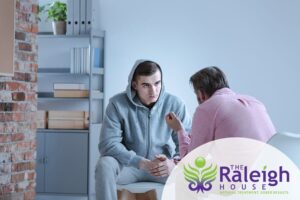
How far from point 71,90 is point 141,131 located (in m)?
1.81

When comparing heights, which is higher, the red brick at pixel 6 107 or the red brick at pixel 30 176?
the red brick at pixel 6 107

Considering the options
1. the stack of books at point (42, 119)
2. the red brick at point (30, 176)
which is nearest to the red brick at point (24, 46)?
the red brick at point (30, 176)

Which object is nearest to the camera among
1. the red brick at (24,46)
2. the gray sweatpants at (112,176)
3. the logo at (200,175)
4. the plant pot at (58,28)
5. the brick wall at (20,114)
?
the logo at (200,175)

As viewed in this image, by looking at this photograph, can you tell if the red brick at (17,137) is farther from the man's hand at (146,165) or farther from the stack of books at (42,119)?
the stack of books at (42,119)

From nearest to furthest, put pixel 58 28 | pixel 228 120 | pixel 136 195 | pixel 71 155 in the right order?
pixel 228 120 → pixel 136 195 → pixel 71 155 → pixel 58 28

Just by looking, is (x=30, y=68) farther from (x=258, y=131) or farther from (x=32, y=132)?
(x=258, y=131)

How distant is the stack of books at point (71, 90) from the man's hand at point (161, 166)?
1995 mm

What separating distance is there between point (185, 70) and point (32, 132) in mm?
1873

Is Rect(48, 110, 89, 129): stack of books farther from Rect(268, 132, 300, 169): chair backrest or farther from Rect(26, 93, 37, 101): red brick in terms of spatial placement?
Rect(268, 132, 300, 169): chair backrest

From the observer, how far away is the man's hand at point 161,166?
2842mm

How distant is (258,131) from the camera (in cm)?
216

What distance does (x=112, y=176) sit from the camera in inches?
109

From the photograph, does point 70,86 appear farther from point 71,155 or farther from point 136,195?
point 136,195

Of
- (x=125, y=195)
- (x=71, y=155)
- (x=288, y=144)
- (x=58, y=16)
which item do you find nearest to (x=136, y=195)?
(x=125, y=195)
